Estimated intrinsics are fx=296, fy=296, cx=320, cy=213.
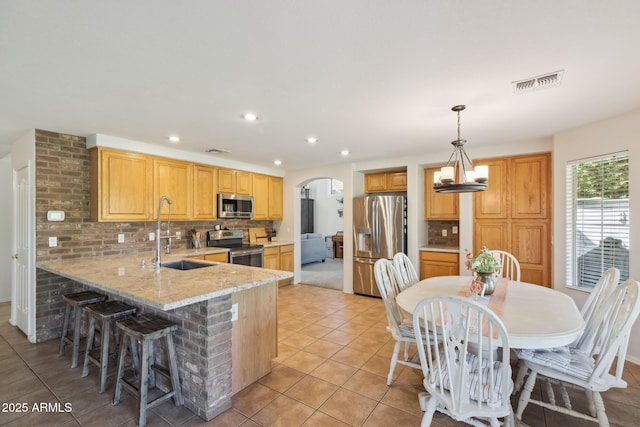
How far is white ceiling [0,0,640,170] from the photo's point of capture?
1420 mm

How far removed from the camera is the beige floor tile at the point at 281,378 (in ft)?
7.82

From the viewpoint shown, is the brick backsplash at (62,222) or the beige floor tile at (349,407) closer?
the beige floor tile at (349,407)

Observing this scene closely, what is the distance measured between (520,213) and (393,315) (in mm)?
2757

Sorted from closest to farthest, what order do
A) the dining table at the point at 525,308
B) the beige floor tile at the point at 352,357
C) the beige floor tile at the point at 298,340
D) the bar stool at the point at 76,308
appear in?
the dining table at the point at 525,308 → the bar stool at the point at 76,308 → the beige floor tile at the point at 352,357 → the beige floor tile at the point at 298,340

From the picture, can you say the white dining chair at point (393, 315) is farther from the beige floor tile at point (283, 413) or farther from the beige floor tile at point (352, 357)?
the beige floor tile at point (283, 413)

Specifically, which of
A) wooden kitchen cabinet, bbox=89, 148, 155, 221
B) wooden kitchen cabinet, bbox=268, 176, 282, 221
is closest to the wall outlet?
wooden kitchen cabinet, bbox=89, 148, 155, 221

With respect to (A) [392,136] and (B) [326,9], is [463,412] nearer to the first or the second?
(B) [326,9]

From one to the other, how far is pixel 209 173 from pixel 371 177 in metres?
2.79

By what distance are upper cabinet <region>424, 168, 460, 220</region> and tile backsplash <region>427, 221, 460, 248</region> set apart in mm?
323

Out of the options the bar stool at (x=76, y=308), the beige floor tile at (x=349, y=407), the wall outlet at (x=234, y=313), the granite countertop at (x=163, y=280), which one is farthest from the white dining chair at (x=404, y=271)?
the bar stool at (x=76, y=308)

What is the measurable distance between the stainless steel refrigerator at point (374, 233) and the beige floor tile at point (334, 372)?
234cm

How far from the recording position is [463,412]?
1499 mm

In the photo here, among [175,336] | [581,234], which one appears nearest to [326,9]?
[175,336]

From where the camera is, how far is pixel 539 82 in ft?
6.95
